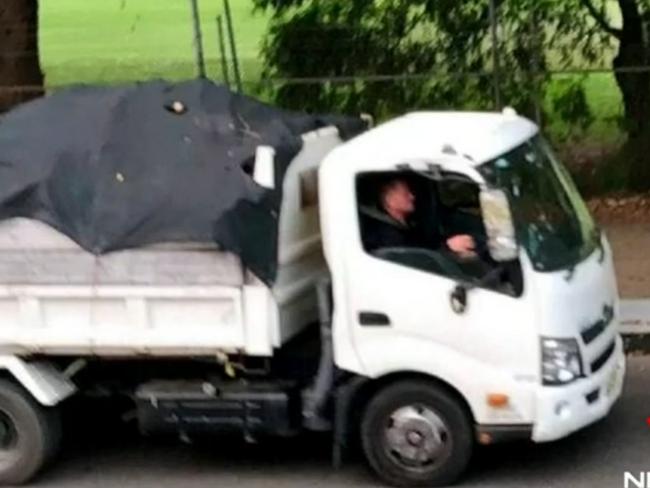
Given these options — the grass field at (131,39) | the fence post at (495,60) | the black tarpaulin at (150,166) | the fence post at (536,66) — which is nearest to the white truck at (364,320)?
the black tarpaulin at (150,166)

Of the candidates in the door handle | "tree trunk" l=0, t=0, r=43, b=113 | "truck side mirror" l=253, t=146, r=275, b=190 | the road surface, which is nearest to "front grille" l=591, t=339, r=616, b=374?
the road surface

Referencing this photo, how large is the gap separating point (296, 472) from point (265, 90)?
7642 mm

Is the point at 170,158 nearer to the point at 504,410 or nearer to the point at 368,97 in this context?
the point at 504,410

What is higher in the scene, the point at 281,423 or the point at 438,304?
the point at 438,304

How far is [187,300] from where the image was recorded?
29.4 feet

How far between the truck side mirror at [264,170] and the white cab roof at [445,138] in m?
0.39

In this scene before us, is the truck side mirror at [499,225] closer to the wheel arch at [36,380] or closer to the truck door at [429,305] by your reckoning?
the truck door at [429,305]

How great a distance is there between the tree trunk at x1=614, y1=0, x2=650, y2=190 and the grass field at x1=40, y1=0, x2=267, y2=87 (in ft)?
11.7

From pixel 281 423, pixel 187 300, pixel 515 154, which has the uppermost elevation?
pixel 515 154

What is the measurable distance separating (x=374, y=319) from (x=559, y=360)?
3.21 feet

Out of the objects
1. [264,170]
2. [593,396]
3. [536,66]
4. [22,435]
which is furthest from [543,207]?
[536,66]

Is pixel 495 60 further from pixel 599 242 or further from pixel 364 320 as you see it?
pixel 364 320

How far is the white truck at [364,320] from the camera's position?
867 cm

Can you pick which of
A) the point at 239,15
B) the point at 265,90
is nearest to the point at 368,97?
the point at 265,90
